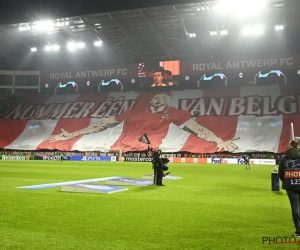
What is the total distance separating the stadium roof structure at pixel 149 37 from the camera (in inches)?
1834

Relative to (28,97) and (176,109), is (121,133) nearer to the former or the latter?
(176,109)

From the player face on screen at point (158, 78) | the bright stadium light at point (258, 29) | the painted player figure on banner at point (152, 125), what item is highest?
the bright stadium light at point (258, 29)

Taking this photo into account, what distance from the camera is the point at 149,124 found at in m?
56.1

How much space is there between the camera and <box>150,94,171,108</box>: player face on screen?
58828mm

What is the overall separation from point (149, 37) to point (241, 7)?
18015 mm

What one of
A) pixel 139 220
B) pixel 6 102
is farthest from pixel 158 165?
pixel 6 102

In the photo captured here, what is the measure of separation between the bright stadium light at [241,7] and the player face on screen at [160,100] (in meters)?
18.9

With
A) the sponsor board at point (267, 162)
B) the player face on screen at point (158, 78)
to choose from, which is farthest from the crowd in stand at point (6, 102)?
the sponsor board at point (267, 162)

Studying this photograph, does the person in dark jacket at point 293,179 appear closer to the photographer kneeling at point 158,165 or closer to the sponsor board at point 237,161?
the photographer kneeling at point 158,165

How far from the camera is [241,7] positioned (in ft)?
136

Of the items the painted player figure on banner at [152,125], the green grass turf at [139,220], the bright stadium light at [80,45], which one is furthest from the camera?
the bright stadium light at [80,45]

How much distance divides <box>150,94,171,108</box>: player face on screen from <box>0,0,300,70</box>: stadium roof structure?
7250 mm

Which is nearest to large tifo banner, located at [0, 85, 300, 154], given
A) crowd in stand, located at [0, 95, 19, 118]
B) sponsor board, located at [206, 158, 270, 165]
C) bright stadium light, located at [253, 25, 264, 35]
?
crowd in stand, located at [0, 95, 19, 118]

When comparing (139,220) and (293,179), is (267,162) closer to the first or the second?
(139,220)
